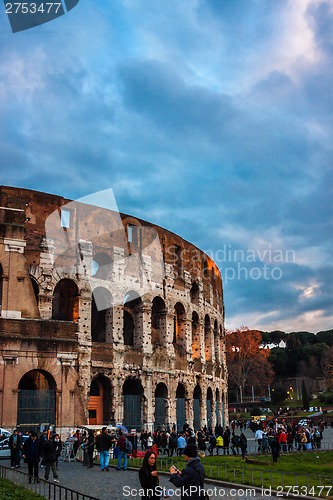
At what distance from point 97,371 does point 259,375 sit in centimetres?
4730

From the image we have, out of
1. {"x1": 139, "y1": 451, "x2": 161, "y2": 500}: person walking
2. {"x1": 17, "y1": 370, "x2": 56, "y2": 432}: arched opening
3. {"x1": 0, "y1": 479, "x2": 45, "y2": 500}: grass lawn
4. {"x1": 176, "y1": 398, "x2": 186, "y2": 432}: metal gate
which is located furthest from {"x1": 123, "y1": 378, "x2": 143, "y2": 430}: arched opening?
{"x1": 139, "y1": 451, "x2": 161, "y2": 500}: person walking

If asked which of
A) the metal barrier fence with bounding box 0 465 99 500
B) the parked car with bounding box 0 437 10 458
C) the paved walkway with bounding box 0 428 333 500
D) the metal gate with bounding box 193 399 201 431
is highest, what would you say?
the metal gate with bounding box 193 399 201 431

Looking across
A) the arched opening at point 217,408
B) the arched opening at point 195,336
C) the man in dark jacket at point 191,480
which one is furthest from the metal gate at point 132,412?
the man in dark jacket at point 191,480

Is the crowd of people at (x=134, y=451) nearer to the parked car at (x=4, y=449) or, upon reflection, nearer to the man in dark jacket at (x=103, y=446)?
the man in dark jacket at (x=103, y=446)

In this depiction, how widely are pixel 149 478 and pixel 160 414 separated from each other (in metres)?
23.1

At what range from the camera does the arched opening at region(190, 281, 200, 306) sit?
3625 cm

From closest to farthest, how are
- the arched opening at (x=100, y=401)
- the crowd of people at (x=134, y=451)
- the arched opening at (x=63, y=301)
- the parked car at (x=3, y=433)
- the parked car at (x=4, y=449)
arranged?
the crowd of people at (x=134, y=451) → the parked car at (x=4, y=449) → the parked car at (x=3, y=433) → the arched opening at (x=100, y=401) → the arched opening at (x=63, y=301)

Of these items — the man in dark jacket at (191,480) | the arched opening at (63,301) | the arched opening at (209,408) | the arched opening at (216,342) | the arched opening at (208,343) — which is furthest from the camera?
the arched opening at (216,342)

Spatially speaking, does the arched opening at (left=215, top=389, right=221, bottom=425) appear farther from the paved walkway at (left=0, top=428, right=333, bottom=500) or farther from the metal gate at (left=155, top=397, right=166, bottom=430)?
the paved walkway at (left=0, top=428, right=333, bottom=500)

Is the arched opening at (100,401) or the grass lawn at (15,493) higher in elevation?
the arched opening at (100,401)

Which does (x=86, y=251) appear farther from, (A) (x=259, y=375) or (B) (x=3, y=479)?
(A) (x=259, y=375)

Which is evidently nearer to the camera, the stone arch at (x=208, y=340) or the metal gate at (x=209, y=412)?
the metal gate at (x=209, y=412)

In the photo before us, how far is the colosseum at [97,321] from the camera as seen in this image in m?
23.1

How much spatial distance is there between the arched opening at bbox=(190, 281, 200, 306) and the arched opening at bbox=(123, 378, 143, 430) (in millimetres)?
7938
